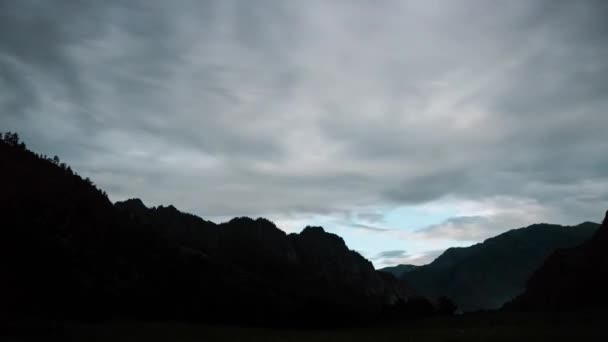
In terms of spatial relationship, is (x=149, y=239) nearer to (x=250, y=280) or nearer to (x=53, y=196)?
(x=53, y=196)

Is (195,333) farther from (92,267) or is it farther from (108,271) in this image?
(108,271)

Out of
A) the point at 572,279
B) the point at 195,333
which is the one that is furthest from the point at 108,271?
the point at 572,279

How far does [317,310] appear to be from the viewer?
3078 inches

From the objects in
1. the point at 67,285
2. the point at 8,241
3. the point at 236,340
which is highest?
the point at 8,241

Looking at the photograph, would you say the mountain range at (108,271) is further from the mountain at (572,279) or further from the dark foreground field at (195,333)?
the dark foreground field at (195,333)

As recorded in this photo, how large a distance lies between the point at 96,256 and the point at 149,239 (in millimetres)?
18555

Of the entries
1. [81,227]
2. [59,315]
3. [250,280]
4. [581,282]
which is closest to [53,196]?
[81,227]

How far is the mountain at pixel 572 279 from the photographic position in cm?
7450

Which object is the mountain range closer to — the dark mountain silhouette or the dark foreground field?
the dark mountain silhouette

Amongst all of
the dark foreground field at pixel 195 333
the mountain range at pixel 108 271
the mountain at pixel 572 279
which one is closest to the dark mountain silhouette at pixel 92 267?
the mountain range at pixel 108 271

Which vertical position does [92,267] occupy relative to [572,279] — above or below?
below

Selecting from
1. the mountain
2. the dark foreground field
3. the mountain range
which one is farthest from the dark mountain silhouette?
the mountain

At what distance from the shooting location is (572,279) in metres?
84.8

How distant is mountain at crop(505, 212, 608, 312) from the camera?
7450cm
